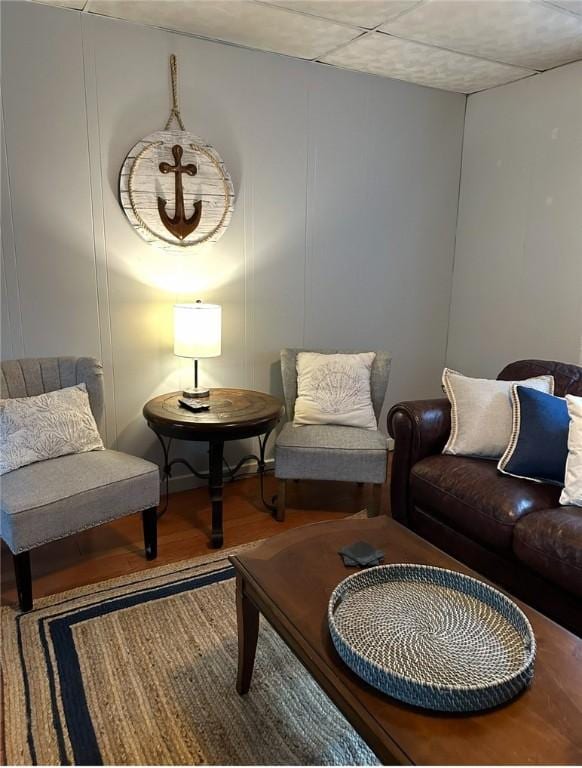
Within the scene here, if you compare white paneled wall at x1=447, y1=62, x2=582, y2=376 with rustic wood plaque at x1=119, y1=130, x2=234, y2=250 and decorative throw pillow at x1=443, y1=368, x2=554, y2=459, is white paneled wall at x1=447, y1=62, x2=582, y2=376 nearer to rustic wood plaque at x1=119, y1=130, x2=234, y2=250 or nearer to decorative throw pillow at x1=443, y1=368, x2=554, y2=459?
decorative throw pillow at x1=443, y1=368, x2=554, y2=459

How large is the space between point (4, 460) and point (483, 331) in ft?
9.75

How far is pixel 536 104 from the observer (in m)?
3.22

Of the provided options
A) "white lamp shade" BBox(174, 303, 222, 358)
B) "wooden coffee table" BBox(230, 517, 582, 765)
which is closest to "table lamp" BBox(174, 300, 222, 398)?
"white lamp shade" BBox(174, 303, 222, 358)

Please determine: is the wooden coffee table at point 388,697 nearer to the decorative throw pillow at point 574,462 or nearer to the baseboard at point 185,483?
the decorative throw pillow at point 574,462

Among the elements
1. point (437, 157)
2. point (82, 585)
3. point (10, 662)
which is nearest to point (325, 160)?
point (437, 157)

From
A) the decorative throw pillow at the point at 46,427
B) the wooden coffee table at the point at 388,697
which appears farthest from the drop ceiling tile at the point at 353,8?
the wooden coffee table at the point at 388,697

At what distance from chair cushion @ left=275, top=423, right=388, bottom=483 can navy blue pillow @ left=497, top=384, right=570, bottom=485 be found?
637mm

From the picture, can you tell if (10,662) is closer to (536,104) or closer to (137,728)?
(137,728)

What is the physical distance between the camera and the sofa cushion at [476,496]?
2.10 m

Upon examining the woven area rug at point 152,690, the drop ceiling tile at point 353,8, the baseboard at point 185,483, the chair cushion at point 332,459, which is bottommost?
the woven area rug at point 152,690

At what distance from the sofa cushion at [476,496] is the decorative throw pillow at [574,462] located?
70 mm

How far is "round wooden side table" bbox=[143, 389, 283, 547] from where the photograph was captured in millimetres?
2457

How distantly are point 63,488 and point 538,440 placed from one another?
74.6 inches

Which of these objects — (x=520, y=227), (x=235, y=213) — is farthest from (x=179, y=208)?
(x=520, y=227)
